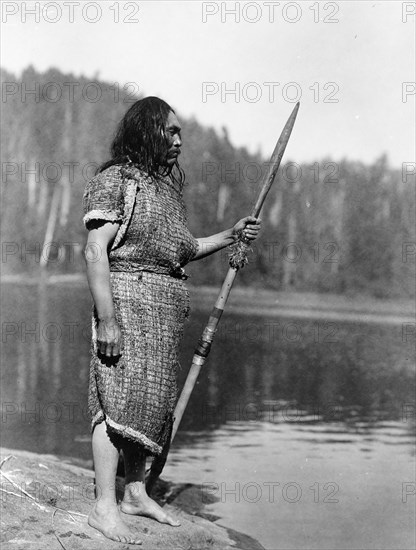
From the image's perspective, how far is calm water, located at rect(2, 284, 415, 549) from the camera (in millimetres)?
4664

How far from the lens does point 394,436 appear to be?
208 inches

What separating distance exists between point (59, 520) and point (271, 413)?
3.00 metres

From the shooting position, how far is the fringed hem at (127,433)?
8.69 ft

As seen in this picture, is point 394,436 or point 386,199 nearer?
point 394,436

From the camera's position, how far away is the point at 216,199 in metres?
5.70

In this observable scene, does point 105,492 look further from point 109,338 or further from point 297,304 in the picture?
point 297,304

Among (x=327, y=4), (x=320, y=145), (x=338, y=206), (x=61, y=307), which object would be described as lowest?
(x=61, y=307)

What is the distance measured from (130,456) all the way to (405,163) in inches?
128

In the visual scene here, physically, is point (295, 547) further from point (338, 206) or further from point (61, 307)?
point (338, 206)

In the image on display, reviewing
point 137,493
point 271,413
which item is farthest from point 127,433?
point 271,413

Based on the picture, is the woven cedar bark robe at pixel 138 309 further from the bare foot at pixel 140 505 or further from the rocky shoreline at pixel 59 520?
the rocky shoreline at pixel 59 520

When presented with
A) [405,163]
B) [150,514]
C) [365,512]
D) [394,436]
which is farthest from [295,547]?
[405,163]

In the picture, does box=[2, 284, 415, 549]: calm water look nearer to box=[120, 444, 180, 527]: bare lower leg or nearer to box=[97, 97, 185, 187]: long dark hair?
box=[120, 444, 180, 527]: bare lower leg

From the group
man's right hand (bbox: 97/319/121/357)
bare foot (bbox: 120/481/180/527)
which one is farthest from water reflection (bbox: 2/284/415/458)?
man's right hand (bbox: 97/319/121/357)
